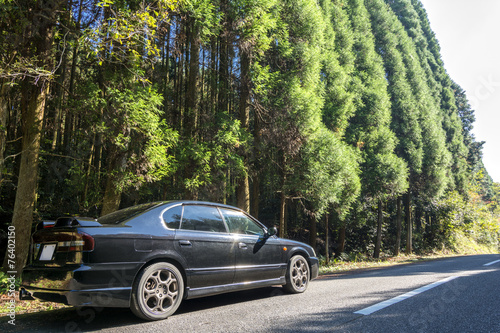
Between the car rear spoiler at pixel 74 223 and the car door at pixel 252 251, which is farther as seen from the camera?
the car door at pixel 252 251

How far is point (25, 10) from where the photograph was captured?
6.97 meters

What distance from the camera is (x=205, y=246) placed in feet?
15.5

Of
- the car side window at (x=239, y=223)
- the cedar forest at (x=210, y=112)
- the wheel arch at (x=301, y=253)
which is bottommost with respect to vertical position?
the wheel arch at (x=301, y=253)

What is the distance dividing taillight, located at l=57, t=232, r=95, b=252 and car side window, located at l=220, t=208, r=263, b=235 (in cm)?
215

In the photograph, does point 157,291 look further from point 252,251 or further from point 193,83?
point 193,83

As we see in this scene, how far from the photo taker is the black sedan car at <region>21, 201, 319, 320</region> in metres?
3.68

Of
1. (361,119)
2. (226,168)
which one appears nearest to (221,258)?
(226,168)

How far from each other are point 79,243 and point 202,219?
176 cm

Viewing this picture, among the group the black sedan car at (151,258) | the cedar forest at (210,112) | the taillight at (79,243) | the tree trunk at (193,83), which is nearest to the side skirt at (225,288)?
the black sedan car at (151,258)

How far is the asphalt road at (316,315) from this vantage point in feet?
11.6

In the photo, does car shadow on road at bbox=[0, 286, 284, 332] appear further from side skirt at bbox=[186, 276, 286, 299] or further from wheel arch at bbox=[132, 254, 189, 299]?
wheel arch at bbox=[132, 254, 189, 299]

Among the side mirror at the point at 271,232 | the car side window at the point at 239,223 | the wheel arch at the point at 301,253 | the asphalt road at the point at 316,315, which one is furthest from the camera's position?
the wheel arch at the point at 301,253

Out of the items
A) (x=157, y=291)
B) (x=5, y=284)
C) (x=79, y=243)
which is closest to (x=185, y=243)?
(x=157, y=291)

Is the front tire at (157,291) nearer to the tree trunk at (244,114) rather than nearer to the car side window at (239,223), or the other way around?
the car side window at (239,223)
